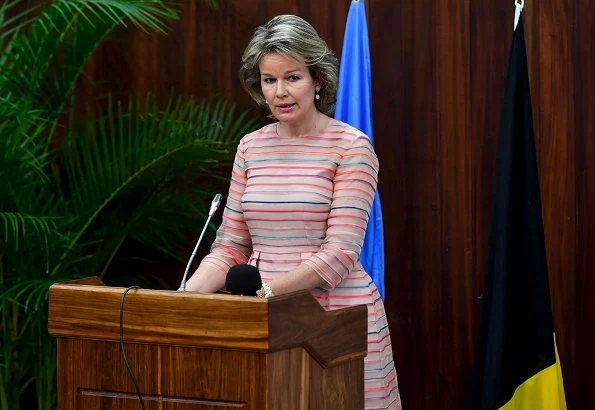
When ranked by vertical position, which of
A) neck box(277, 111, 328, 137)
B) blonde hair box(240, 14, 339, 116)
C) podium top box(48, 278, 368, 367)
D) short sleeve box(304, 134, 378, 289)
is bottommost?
podium top box(48, 278, 368, 367)

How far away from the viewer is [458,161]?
402cm

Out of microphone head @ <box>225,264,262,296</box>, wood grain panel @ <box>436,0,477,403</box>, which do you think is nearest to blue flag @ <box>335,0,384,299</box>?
wood grain panel @ <box>436,0,477,403</box>

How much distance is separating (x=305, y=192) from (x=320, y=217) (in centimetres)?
8

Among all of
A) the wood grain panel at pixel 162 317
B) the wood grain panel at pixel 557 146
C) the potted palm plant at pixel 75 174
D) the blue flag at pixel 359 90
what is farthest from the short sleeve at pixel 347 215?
the wood grain panel at pixel 557 146

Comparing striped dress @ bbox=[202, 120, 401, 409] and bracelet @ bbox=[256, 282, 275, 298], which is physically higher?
striped dress @ bbox=[202, 120, 401, 409]

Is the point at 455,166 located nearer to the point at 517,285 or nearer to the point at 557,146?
the point at 557,146

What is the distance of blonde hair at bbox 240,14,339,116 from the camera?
2.94 metres

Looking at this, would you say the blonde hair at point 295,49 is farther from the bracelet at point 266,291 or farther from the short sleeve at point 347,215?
the bracelet at point 266,291

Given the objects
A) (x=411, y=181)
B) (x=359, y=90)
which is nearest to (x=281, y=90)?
(x=359, y=90)

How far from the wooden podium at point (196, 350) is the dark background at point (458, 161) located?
149 centimetres

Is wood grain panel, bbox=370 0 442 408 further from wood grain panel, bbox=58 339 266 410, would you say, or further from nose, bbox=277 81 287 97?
wood grain panel, bbox=58 339 266 410

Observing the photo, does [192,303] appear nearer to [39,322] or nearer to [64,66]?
[39,322]

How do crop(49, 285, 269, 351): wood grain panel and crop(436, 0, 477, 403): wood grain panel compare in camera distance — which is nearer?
crop(49, 285, 269, 351): wood grain panel

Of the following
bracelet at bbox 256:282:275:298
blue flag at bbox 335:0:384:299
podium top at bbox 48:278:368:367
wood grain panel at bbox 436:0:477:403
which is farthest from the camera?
wood grain panel at bbox 436:0:477:403
